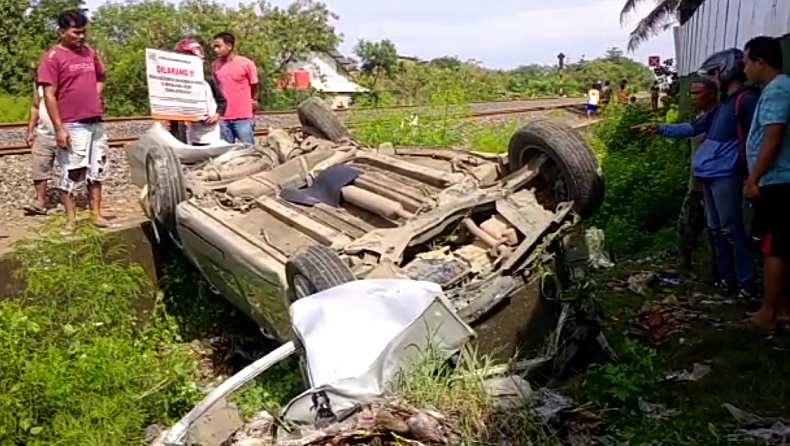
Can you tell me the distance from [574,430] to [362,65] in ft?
155

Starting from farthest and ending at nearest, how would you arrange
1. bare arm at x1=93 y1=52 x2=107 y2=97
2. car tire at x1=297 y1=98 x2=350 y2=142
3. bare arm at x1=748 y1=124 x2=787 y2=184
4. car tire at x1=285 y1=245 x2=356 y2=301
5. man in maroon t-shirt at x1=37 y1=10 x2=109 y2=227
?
car tire at x1=297 y1=98 x2=350 y2=142
bare arm at x1=93 y1=52 x2=107 y2=97
man in maroon t-shirt at x1=37 y1=10 x2=109 y2=227
bare arm at x1=748 y1=124 x2=787 y2=184
car tire at x1=285 y1=245 x2=356 y2=301

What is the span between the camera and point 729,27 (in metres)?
10.4

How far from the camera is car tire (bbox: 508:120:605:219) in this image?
501 cm

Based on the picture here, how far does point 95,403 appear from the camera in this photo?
Result: 14.8 feet

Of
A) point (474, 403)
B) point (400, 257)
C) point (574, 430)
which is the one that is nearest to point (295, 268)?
point (400, 257)

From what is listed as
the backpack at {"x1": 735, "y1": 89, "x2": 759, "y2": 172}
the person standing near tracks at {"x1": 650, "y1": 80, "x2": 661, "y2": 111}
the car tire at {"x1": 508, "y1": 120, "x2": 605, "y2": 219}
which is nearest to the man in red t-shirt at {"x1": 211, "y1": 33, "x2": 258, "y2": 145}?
the car tire at {"x1": 508, "y1": 120, "x2": 605, "y2": 219}

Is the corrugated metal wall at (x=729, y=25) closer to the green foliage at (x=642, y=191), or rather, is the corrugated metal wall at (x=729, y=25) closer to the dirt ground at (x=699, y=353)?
the green foliage at (x=642, y=191)

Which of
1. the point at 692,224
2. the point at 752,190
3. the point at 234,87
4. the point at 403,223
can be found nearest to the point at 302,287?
the point at 403,223

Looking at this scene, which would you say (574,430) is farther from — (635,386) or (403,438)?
(403,438)

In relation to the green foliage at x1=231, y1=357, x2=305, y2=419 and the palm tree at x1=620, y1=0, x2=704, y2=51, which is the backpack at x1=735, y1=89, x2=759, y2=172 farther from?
the palm tree at x1=620, y1=0, x2=704, y2=51

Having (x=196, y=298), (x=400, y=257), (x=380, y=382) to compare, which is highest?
(x=400, y=257)

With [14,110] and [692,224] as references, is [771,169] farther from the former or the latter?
[14,110]

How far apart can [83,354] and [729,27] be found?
8398mm

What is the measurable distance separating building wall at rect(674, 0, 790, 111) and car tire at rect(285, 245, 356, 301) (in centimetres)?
382
